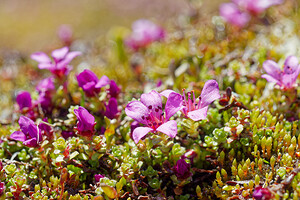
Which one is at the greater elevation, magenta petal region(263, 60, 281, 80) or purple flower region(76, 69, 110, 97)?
magenta petal region(263, 60, 281, 80)

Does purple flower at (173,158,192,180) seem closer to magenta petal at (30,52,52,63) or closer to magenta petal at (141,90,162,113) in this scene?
magenta petal at (141,90,162,113)

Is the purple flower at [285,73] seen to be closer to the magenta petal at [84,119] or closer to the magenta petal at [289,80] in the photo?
the magenta petal at [289,80]

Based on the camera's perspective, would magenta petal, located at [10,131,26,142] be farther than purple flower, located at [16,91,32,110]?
No

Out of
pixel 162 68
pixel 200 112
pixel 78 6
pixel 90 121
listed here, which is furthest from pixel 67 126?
pixel 78 6

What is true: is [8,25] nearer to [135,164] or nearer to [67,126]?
[67,126]

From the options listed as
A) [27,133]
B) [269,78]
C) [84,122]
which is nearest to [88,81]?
[84,122]

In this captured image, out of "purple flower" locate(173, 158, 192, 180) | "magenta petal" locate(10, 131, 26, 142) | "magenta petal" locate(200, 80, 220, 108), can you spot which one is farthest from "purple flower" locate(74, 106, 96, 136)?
"magenta petal" locate(200, 80, 220, 108)

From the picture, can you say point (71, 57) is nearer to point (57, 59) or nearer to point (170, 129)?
point (57, 59)

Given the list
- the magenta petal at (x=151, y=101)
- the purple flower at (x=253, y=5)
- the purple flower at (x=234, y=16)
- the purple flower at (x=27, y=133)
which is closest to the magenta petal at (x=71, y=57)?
the purple flower at (x=27, y=133)
